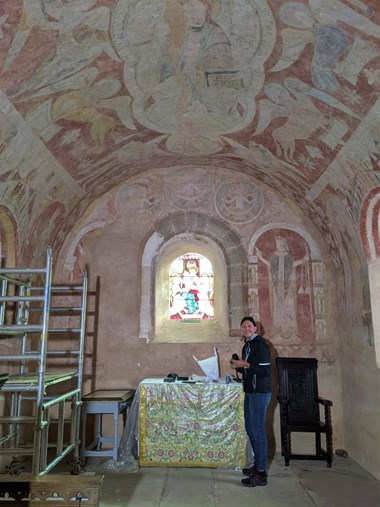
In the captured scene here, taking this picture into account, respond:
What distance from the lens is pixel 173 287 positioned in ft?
28.0

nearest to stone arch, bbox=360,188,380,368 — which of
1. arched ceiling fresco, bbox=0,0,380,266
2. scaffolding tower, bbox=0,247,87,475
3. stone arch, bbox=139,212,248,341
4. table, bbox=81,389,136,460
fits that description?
arched ceiling fresco, bbox=0,0,380,266

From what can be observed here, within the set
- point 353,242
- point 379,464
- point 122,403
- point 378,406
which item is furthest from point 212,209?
point 379,464

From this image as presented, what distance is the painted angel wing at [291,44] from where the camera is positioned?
435cm

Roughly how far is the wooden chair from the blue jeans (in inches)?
48.4

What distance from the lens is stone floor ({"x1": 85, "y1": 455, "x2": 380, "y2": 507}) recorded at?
495 centimetres

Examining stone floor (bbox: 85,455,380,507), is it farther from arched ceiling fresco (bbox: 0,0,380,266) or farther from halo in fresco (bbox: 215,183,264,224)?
halo in fresco (bbox: 215,183,264,224)

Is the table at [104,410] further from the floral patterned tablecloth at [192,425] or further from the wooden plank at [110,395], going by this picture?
the floral patterned tablecloth at [192,425]

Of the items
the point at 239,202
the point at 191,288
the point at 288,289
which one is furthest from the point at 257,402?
the point at 239,202

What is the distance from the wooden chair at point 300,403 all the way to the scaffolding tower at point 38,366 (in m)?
2.98

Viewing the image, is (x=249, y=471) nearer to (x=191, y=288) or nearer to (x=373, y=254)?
(x=373, y=254)

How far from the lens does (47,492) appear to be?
2418 mm

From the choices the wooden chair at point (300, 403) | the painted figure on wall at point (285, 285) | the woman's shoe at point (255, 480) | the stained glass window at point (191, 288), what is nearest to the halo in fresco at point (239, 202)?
the painted figure on wall at point (285, 285)

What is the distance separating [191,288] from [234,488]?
380cm

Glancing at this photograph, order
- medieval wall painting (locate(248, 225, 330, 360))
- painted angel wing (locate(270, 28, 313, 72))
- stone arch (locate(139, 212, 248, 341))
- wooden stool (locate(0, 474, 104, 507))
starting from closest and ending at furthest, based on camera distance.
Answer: wooden stool (locate(0, 474, 104, 507)), painted angel wing (locate(270, 28, 313, 72)), medieval wall painting (locate(248, 225, 330, 360)), stone arch (locate(139, 212, 248, 341))
